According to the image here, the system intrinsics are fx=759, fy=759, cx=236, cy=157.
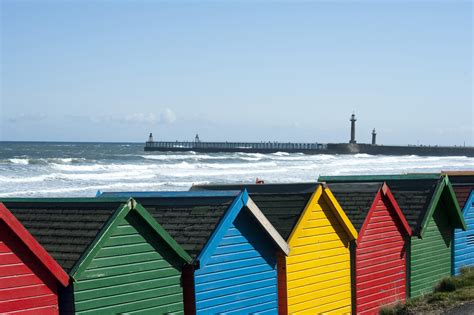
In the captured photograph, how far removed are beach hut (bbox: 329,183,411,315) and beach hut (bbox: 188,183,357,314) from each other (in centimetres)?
37

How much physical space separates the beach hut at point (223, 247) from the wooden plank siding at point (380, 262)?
2.57 m

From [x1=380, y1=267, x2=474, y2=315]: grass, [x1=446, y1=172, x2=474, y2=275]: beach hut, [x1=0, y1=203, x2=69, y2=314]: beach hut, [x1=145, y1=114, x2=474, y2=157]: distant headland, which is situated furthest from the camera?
[x1=145, y1=114, x2=474, y2=157]: distant headland

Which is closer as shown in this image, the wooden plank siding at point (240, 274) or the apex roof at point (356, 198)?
the wooden plank siding at point (240, 274)

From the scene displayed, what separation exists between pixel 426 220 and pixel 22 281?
29.0 feet

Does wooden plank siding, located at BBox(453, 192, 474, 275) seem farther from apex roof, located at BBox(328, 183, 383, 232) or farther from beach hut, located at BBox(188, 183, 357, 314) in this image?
beach hut, located at BBox(188, 183, 357, 314)

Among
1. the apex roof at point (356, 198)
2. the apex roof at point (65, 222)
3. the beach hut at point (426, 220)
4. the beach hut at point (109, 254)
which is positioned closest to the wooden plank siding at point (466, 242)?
the beach hut at point (426, 220)

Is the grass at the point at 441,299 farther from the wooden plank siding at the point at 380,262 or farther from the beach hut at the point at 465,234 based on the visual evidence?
the beach hut at the point at 465,234

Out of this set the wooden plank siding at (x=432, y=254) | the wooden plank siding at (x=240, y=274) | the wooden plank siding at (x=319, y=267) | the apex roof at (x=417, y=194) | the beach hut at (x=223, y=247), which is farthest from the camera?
the wooden plank siding at (x=432, y=254)

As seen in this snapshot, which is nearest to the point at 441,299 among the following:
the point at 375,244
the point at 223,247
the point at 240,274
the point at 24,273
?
the point at 375,244

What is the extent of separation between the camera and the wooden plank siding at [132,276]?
346 inches

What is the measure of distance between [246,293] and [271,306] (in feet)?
1.98

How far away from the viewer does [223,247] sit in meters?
10.6

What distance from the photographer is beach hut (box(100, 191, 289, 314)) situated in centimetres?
1013

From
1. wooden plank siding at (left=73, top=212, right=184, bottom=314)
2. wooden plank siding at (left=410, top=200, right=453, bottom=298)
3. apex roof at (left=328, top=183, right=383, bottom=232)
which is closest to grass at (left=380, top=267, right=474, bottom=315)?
wooden plank siding at (left=410, top=200, right=453, bottom=298)
